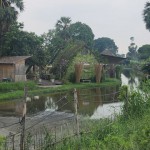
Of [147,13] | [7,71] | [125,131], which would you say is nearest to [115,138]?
[125,131]

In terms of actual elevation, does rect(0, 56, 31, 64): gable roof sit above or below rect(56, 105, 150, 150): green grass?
above

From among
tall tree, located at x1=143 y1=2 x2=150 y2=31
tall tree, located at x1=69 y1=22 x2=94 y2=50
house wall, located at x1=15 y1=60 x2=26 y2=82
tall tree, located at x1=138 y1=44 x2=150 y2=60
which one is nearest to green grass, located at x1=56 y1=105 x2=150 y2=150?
house wall, located at x1=15 y1=60 x2=26 y2=82

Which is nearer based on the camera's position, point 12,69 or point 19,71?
point 12,69

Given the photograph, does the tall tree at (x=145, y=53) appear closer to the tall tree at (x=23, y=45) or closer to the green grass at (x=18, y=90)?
the tall tree at (x=23, y=45)

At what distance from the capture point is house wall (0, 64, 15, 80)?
31406 millimetres

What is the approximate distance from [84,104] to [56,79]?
17078mm

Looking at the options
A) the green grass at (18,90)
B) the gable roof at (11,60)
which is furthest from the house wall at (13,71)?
the green grass at (18,90)

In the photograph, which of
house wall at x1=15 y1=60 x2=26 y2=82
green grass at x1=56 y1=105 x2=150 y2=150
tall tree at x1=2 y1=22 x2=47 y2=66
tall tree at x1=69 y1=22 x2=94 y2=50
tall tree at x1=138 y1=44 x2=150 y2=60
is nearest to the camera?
green grass at x1=56 y1=105 x2=150 y2=150

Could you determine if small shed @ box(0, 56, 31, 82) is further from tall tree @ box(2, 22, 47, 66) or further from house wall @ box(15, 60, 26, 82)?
tall tree @ box(2, 22, 47, 66)

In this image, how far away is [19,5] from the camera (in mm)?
34594

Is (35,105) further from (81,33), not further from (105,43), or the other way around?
(105,43)

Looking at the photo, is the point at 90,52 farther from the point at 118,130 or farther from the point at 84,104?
the point at 118,130

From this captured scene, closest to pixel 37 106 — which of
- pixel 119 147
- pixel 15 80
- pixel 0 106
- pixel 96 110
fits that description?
pixel 0 106

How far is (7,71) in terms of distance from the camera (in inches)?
1244
